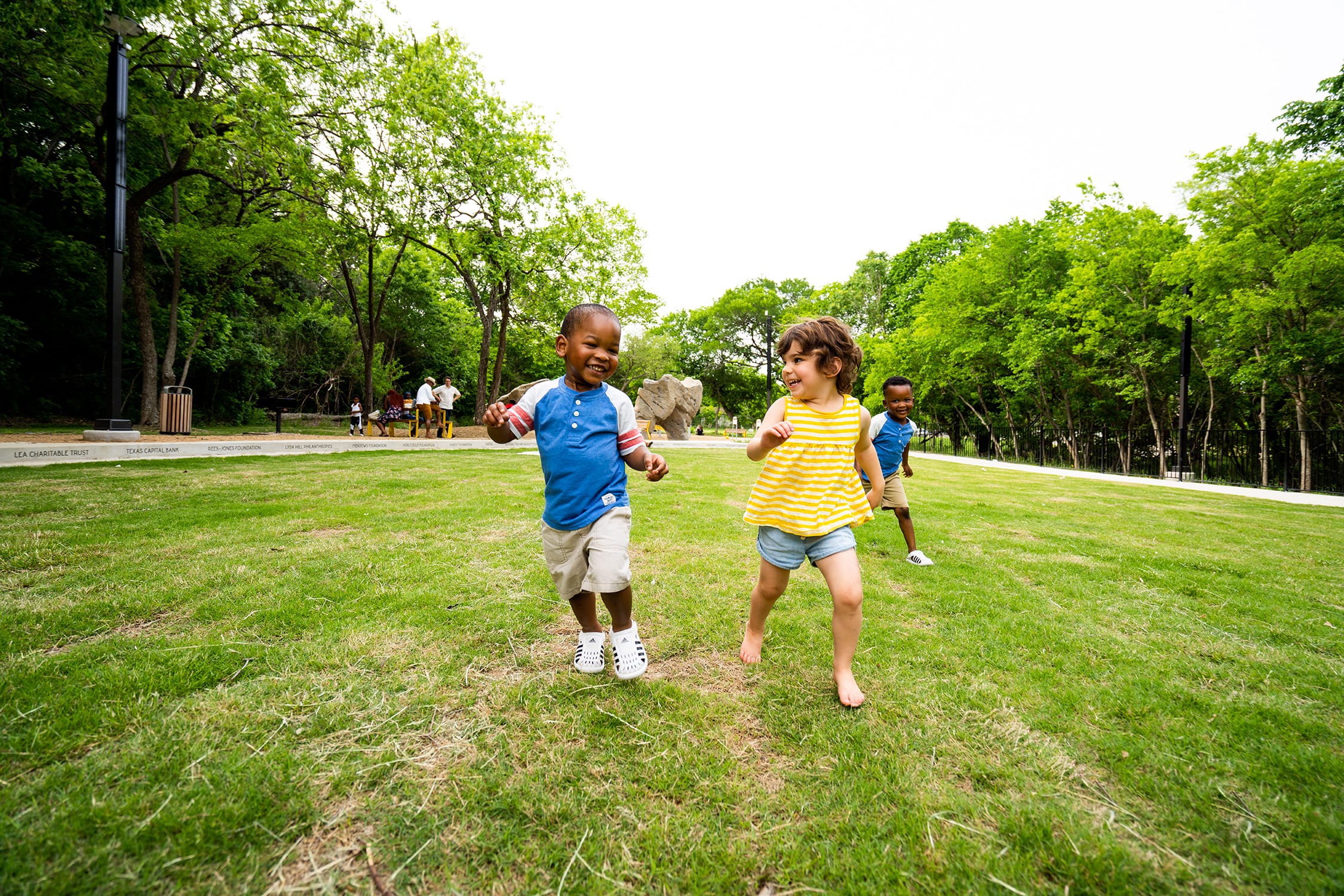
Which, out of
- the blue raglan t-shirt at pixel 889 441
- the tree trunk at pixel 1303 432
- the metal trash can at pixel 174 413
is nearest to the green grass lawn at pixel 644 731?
the blue raglan t-shirt at pixel 889 441

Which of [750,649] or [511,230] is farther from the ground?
[511,230]

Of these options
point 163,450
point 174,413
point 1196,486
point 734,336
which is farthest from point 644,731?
point 734,336

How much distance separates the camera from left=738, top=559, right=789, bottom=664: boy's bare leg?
2566 millimetres

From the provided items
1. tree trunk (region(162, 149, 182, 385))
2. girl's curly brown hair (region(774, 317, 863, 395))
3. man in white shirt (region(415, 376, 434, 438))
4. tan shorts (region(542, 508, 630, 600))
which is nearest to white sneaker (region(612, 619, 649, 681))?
tan shorts (region(542, 508, 630, 600))

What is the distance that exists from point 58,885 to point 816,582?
3722 mm

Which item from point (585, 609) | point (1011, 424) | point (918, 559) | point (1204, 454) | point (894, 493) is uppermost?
point (1011, 424)

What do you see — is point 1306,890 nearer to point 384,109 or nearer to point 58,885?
point 58,885

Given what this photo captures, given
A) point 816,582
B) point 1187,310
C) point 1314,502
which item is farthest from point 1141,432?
point 816,582

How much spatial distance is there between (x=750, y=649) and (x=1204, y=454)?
20.5 metres

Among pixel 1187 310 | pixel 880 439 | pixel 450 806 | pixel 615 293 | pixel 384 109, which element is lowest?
pixel 450 806

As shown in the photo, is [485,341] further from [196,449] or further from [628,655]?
[628,655]

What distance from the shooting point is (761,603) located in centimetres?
263

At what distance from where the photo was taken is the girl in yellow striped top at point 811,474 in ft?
8.11

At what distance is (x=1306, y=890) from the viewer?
134 centimetres
